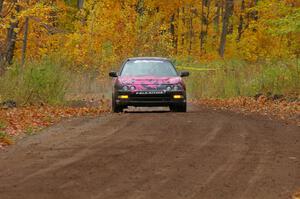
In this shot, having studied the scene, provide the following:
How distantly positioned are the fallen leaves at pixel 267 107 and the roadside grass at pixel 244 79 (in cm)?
92

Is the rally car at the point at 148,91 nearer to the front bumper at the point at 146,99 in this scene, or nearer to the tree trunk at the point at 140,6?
the front bumper at the point at 146,99

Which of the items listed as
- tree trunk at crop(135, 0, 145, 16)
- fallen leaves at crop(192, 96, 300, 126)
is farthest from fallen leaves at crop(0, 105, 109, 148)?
tree trunk at crop(135, 0, 145, 16)

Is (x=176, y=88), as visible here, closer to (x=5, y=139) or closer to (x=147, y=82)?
(x=147, y=82)

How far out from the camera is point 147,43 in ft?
125

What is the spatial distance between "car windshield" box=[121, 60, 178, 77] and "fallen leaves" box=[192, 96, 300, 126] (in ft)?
8.36

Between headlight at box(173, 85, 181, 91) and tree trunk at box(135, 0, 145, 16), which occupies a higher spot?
tree trunk at box(135, 0, 145, 16)

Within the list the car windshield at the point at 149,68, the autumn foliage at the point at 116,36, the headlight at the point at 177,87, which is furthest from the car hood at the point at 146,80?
the autumn foliage at the point at 116,36

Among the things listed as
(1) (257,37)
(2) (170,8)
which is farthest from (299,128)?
(2) (170,8)

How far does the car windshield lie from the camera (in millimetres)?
19859

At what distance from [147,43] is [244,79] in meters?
10.5

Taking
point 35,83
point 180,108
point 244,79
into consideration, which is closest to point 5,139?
point 180,108

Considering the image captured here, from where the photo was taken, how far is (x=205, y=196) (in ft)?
23.5

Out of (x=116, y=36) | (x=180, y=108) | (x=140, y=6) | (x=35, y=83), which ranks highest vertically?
(x=140, y=6)

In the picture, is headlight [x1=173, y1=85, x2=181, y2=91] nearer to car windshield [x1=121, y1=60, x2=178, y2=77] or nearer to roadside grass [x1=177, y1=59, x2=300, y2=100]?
car windshield [x1=121, y1=60, x2=178, y2=77]
